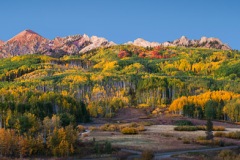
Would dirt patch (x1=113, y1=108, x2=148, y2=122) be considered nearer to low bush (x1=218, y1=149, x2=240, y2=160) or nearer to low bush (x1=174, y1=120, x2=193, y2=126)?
low bush (x1=174, y1=120, x2=193, y2=126)

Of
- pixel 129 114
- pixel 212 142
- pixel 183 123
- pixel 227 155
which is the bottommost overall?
pixel 227 155

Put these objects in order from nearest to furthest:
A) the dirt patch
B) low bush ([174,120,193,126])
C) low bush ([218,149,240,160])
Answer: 1. low bush ([218,149,240,160])
2. low bush ([174,120,193,126])
3. the dirt patch

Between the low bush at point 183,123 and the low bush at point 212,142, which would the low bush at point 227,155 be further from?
the low bush at point 183,123

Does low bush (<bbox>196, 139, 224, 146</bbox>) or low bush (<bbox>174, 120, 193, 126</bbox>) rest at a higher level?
low bush (<bbox>174, 120, 193, 126</bbox>)

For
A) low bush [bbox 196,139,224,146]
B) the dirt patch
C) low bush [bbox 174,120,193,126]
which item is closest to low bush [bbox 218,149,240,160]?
low bush [bbox 196,139,224,146]

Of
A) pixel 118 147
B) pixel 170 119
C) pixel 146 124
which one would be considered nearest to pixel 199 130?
pixel 146 124

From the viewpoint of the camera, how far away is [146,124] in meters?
136

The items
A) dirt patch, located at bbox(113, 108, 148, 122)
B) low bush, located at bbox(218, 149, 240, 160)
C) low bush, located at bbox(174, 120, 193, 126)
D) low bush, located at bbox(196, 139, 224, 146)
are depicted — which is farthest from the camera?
dirt patch, located at bbox(113, 108, 148, 122)

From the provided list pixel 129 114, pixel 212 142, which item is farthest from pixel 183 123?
pixel 212 142

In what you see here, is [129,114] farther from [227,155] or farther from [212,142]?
[227,155]

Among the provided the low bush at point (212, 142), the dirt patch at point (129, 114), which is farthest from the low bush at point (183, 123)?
the low bush at point (212, 142)

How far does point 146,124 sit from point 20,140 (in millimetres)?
77580

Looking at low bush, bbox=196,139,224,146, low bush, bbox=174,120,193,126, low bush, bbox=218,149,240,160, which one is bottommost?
low bush, bbox=218,149,240,160

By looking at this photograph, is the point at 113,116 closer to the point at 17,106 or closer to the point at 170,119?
the point at 170,119
